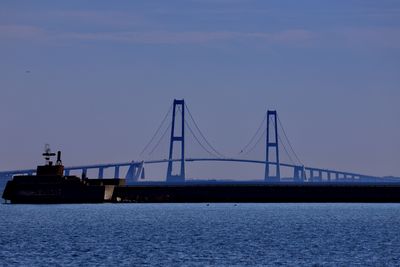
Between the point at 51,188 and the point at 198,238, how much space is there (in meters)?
33.6

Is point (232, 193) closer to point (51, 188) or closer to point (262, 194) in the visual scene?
point (262, 194)

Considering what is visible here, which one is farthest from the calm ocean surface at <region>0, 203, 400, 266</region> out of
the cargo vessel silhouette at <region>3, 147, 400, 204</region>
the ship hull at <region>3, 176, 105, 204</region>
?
the cargo vessel silhouette at <region>3, 147, 400, 204</region>

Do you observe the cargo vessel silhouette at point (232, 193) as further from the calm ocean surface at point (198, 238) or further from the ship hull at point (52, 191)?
the calm ocean surface at point (198, 238)

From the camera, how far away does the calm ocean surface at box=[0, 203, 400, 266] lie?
49.1 metres

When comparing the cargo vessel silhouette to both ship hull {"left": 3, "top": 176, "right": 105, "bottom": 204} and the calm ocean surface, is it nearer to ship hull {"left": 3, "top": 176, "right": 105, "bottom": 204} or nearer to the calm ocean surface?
ship hull {"left": 3, "top": 176, "right": 105, "bottom": 204}

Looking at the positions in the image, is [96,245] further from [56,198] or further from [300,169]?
[300,169]

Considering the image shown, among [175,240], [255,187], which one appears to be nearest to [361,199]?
[255,187]

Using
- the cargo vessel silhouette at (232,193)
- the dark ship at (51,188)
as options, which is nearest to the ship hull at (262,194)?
the cargo vessel silhouette at (232,193)

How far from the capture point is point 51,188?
92500mm

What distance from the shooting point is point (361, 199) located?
99000 millimetres

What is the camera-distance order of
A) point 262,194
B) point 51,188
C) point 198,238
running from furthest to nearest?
point 262,194
point 51,188
point 198,238

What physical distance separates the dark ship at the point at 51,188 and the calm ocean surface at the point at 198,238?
279 centimetres

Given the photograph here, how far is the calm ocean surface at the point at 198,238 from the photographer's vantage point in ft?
161

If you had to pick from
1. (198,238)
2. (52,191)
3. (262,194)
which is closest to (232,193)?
(262,194)
